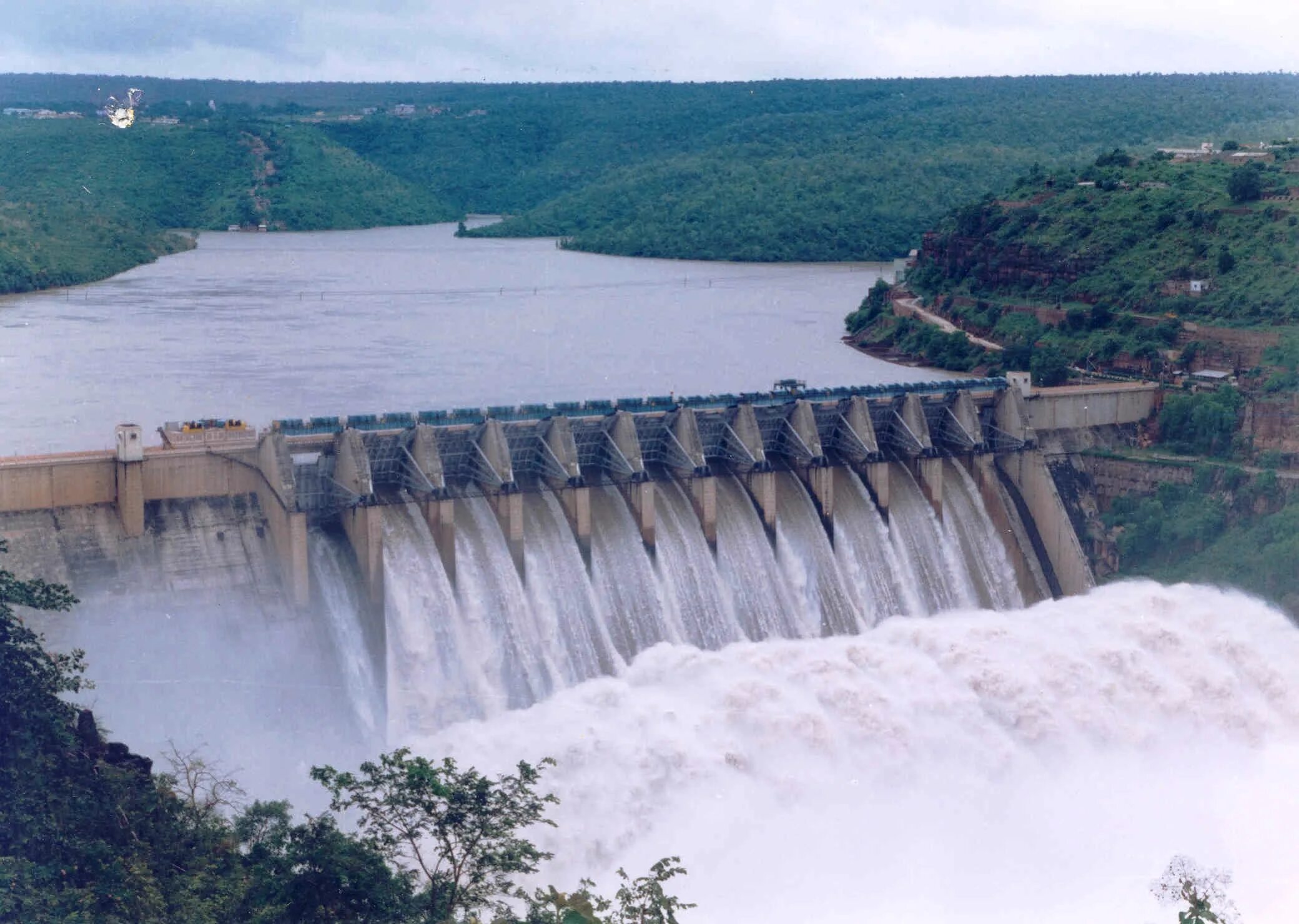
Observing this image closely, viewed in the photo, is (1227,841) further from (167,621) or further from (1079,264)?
(1079,264)

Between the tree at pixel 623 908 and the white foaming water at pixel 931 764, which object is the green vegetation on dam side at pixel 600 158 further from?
the tree at pixel 623 908

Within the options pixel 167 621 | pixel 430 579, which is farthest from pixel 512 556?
pixel 167 621

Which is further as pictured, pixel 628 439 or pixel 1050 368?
pixel 1050 368

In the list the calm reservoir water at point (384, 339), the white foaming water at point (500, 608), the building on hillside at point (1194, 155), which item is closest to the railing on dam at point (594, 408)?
the white foaming water at point (500, 608)

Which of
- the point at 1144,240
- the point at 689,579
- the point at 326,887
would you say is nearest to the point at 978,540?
the point at 689,579

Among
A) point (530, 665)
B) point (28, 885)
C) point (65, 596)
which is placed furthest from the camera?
point (530, 665)

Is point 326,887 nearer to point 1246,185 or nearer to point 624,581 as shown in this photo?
point 624,581
